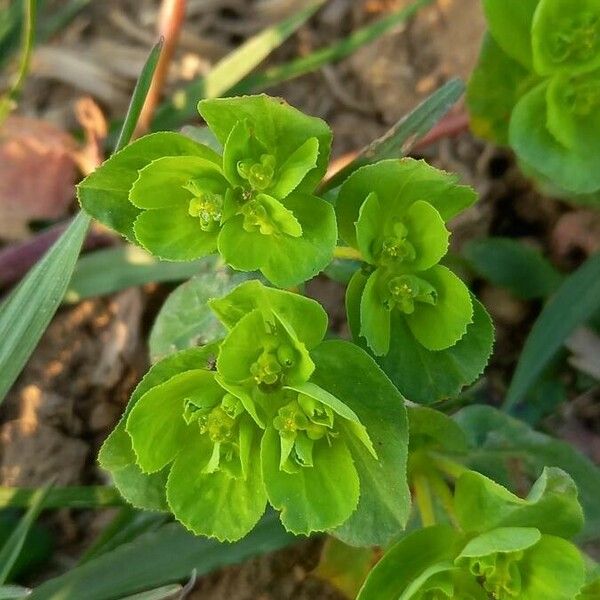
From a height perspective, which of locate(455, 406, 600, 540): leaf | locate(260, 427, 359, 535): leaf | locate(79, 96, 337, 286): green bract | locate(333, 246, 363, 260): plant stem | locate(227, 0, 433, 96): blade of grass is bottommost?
locate(455, 406, 600, 540): leaf

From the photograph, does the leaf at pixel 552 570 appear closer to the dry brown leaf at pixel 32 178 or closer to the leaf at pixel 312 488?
the leaf at pixel 312 488

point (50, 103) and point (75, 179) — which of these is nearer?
point (75, 179)

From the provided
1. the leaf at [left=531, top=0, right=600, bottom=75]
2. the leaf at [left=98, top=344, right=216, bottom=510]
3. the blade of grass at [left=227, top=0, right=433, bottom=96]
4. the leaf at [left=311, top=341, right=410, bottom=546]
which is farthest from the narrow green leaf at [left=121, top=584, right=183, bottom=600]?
the blade of grass at [left=227, top=0, right=433, bottom=96]

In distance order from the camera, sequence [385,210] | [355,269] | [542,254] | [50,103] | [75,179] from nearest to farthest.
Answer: [385,210] < [355,269] < [542,254] < [75,179] < [50,103]

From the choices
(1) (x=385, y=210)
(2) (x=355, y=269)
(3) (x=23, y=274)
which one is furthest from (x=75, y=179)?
(1) (x=385, y=210)

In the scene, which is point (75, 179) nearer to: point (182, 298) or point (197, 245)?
point (182, 298)

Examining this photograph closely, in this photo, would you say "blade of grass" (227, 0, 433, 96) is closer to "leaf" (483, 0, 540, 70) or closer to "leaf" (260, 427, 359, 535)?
"leaf" (483, 0, 540, 70)
